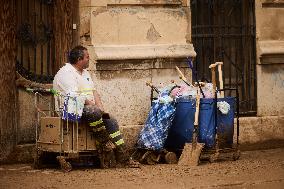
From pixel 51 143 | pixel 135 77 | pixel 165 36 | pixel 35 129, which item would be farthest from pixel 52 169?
pixel 165 36

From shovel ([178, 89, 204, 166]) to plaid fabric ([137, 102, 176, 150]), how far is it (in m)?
0.34

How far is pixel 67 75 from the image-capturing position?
28.0 ft

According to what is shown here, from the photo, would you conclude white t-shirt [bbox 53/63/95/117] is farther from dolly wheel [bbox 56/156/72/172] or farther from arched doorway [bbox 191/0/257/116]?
arched doorway [bbox 191/0/257/116]

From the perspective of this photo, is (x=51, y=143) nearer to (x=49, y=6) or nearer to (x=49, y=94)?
(x=49, y=94)

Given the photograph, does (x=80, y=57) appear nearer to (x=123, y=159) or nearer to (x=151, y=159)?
(x=123, y=159)

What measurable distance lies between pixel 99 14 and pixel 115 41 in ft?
1.54

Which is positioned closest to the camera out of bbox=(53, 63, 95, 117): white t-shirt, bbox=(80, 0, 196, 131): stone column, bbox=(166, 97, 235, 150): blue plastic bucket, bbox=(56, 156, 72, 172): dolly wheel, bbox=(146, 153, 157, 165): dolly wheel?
bbox=(53, 63, 95, 117): white t-shirt

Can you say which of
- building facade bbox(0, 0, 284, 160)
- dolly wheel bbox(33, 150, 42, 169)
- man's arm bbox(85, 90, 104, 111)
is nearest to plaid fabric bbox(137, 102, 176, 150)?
building facade bbox(0, 0, 284, 160)

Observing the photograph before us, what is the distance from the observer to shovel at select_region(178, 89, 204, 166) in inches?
346

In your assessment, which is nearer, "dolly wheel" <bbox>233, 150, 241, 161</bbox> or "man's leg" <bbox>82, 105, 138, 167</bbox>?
"man's leg" <bbox>82, 105, 138, 167</bbox>

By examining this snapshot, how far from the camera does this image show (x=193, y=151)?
8.83 metres

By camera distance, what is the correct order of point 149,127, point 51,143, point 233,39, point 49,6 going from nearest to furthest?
point 51,143, point 149,127, point 49,6, point 233,39

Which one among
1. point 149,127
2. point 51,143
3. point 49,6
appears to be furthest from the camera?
point 49,6

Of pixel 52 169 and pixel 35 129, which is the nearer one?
pixel 52 169
